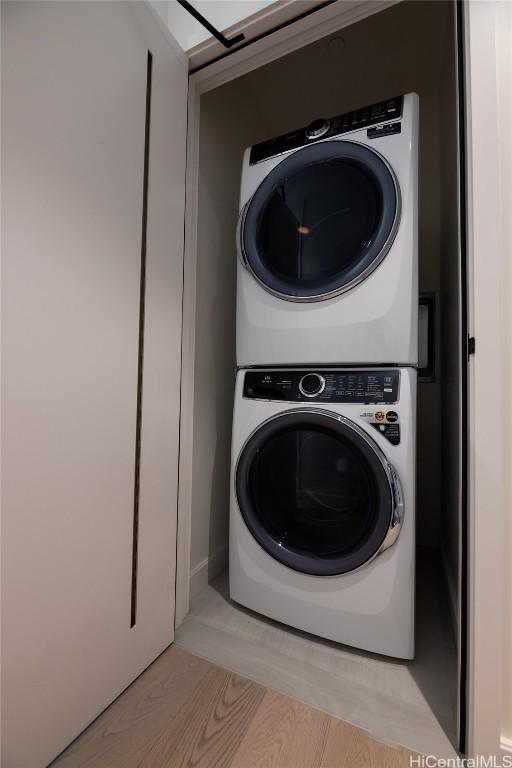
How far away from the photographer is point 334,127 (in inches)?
46.8

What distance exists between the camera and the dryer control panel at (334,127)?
1113mm

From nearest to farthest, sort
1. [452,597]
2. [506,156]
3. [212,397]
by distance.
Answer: [506,156]
[452,597]
[212,397]

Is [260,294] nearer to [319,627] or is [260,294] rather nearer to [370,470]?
[370,470]

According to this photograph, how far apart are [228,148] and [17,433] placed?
5.24ft

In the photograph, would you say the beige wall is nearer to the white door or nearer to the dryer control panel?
the dryer control panel

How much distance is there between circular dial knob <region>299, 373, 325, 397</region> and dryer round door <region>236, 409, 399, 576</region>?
0.07 m

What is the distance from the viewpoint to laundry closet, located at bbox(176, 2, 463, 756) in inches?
38.6

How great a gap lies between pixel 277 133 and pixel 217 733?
2.70 m

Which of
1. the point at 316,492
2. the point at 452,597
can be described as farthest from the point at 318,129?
the point at 452,597

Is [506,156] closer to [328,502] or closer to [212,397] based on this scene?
[328,502]

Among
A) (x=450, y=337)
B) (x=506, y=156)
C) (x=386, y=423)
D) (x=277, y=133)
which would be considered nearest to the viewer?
(x=506, y=156)

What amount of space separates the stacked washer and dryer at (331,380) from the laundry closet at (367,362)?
0.32 ft

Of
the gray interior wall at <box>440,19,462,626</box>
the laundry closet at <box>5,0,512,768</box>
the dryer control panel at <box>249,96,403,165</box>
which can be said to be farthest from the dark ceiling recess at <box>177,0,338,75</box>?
the gray interior wall at <box>440,19,462,626</box>

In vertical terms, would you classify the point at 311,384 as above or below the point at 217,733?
above
